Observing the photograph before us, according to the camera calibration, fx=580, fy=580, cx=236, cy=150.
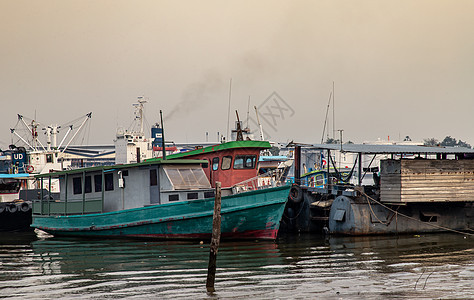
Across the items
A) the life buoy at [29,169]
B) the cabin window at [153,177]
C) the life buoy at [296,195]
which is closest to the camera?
the cabin window at [153,177]

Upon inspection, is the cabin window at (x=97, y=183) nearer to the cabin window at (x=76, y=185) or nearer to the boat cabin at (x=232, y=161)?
the cabin window at (x=76, y=185)

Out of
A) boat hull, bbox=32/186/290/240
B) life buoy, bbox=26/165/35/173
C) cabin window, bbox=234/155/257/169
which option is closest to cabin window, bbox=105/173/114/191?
boat hull, bbox=32/186/290/240

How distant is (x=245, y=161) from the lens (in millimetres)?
25312

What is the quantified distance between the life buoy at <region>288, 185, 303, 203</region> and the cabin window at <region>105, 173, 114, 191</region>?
8.13m

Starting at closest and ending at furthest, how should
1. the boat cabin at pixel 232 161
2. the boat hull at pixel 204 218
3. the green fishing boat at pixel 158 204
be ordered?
the boat hull at pixel 204 218 < the green fishing boat at pixel 158 204 < the boat cabin at pixel 232 161

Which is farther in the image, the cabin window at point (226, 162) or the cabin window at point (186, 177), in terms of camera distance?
the cabin window at point (226, 162)

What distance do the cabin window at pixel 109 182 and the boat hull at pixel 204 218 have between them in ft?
4.13

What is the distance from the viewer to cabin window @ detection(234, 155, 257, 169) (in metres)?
25.1

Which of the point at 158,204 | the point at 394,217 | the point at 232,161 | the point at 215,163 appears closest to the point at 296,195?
the point at 232,161

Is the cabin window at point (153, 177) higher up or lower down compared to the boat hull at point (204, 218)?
higher up

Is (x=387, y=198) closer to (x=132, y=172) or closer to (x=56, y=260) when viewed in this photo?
(x=132, y=172)

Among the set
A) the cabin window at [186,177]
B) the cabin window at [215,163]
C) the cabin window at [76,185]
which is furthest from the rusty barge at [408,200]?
the cabin window at [76,185]

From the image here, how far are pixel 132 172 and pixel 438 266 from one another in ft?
42.6

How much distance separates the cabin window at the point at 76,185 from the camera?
26.3 m
